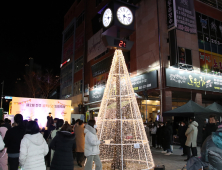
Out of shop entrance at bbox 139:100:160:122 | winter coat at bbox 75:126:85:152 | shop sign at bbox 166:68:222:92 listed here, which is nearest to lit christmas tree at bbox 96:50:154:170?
winter coat at bbox 75:126:85:152

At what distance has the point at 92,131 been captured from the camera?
541cm

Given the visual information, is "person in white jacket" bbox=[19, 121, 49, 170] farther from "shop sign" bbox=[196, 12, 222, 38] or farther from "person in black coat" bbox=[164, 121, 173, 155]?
"shop sign" bbox=[196, 12, 222, 38]

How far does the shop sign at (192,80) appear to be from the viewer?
1638cm

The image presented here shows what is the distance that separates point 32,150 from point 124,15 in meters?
5.76

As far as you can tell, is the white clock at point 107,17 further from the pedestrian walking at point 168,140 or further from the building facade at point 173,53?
the building facade at point 173,53

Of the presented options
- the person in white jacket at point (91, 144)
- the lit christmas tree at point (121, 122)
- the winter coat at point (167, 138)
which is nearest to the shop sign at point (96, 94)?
the winter coat at point (167, 138)

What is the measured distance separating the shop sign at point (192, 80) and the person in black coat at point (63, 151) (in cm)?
1299

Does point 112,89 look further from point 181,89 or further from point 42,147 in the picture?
point 181,89

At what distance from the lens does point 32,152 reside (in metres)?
3.62

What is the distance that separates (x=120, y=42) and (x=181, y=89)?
1142cm

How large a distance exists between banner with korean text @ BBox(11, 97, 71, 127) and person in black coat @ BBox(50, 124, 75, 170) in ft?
32.0

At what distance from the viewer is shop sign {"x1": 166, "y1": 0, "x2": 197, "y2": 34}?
16.5 m

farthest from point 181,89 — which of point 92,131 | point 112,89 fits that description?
point 92,131

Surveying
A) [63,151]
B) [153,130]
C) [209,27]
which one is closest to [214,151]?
[63,151]
